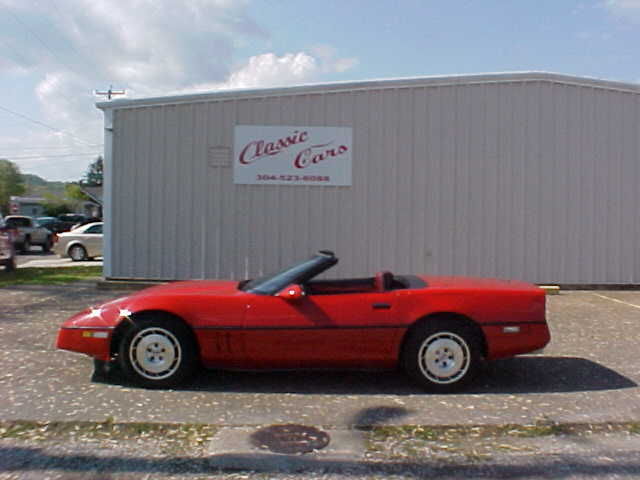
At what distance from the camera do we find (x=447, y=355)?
5395 mm

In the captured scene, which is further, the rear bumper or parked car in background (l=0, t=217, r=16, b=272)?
parked car in background (l=0, t=217, r=16, b=272)

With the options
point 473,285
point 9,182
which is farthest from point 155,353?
point 9,182

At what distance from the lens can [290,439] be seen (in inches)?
172

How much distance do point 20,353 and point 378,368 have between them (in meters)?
3.87

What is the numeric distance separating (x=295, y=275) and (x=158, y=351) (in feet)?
4.34

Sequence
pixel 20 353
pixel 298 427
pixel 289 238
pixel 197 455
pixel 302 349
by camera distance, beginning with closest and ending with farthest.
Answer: pixel 197 455
pixel 298 427
pixel 302 349
pixel 20 353
pixel 289 238

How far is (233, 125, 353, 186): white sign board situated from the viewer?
38.8 feet

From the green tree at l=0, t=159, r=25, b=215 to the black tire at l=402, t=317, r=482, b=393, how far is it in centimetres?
8665

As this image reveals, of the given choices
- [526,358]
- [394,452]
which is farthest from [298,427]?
[526,358]

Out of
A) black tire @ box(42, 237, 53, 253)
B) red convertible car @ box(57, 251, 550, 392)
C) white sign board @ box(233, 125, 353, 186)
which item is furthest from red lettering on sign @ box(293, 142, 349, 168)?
black tire @ box(42, 237, 53, 253)

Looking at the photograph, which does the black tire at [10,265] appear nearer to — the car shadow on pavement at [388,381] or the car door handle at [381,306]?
the car shadow on pavement at [388,381]

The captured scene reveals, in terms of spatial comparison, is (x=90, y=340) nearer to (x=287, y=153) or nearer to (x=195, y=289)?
(x=195, y=289)

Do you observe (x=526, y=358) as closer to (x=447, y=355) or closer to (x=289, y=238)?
(x=447, y=355)

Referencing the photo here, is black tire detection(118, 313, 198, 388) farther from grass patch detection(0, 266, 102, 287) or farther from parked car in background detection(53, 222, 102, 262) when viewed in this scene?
parked car in background detection(53, 222, 102, 262)
